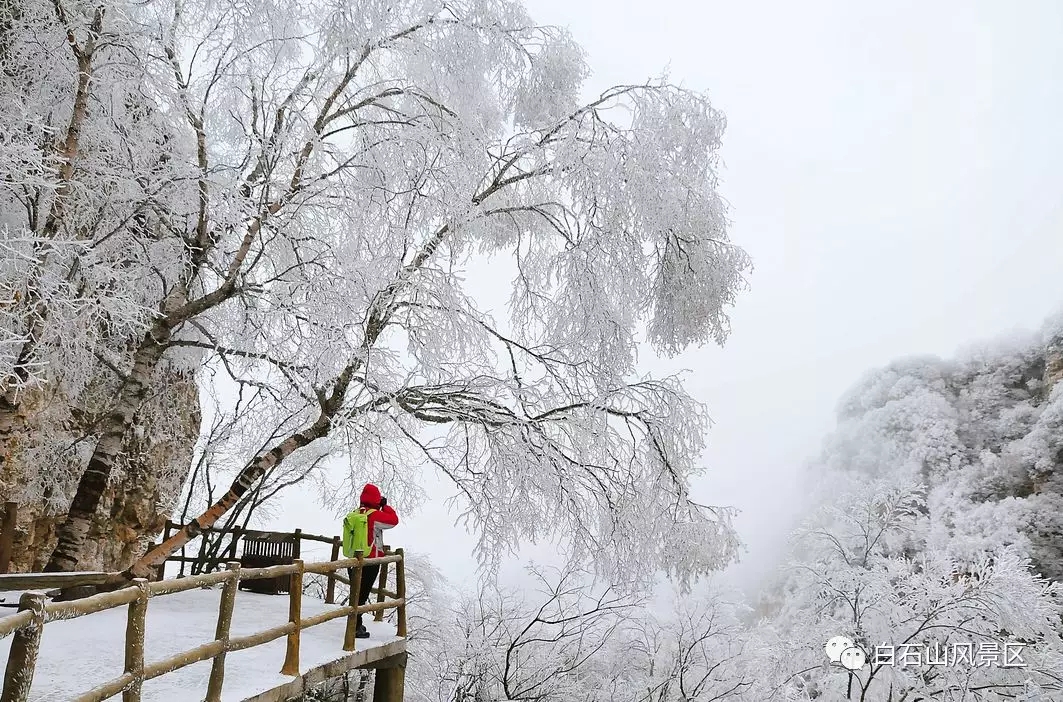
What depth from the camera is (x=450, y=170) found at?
234 inches

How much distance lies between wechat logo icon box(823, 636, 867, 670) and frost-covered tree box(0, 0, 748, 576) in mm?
7249

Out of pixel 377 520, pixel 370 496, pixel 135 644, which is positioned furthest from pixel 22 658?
pixel 377 520

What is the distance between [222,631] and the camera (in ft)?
11.9

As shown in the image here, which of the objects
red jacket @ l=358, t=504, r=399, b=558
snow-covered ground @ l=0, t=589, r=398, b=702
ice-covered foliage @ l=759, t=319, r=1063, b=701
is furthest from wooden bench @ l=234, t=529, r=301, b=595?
ice-covered foliage @ l=759, t=319, r=1063, b=701

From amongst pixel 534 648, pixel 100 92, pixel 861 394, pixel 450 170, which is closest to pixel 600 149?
pixel 450 170

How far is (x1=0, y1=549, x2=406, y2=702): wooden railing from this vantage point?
235 cm

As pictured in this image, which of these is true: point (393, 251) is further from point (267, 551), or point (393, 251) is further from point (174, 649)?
point (267, 551)

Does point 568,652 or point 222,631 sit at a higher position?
point 222,631

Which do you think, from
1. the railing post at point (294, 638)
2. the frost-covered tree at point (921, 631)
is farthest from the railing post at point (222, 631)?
the frost-covered tree at point (921, 631)

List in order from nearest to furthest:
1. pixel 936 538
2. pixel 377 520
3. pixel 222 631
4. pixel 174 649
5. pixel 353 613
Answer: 1. pixel 222 631
2. pixel 174 649
3. pixel 353 613
4. pixel 377 520
5. pixel 936 538

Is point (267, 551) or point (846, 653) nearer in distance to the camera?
point (267, 551)

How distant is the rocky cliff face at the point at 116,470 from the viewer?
8648mm

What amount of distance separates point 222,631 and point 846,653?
439 inches

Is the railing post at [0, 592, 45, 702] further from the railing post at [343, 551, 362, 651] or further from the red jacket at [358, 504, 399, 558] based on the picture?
the red jacket at [358, 504, 399, 558]
